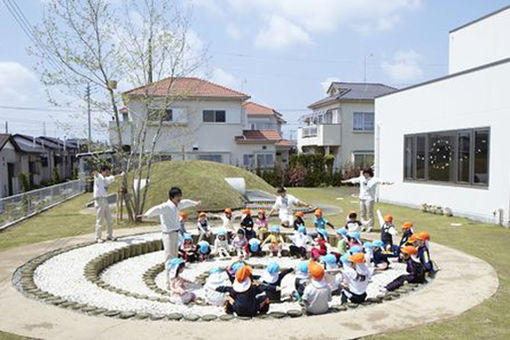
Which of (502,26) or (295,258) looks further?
(502,26)

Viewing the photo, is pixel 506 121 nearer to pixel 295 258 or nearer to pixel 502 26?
pixel 502 26

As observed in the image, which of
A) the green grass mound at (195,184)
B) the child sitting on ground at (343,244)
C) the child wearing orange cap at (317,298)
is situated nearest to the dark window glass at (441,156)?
the child sitting on ground at (343,244)

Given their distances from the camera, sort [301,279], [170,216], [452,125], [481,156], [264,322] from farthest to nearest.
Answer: [452,125] < [481,156] < [170,216] < [301,279] < [264,322]

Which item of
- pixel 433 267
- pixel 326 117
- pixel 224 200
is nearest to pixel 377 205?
pixel 224 200

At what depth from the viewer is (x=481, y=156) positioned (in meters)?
13.1

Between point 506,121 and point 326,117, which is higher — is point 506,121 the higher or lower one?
the lower one

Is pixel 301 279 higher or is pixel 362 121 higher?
pixel 362 121

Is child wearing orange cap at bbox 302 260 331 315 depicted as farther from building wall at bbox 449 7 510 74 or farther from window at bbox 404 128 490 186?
building wall at bbox 449 7 510 74

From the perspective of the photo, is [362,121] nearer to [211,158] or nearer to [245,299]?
[211,158]

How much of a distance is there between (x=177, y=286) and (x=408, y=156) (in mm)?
13200

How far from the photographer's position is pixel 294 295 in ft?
22.2

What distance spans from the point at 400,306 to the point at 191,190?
11.5 metres

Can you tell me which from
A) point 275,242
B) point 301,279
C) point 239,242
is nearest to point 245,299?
point 301,279

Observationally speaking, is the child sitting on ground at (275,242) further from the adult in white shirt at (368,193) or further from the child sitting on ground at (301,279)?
the child sitting on ground at (301,279)
